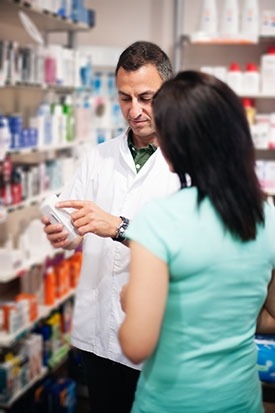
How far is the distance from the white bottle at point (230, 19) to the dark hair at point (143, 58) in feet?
9.26

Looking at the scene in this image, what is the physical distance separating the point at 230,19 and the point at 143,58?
2.96m

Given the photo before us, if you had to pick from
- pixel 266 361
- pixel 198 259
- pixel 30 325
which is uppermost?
pixel 198 259

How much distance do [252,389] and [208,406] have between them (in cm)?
14

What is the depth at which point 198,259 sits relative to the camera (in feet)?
4.26

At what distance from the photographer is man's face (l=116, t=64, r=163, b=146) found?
2.01 meters

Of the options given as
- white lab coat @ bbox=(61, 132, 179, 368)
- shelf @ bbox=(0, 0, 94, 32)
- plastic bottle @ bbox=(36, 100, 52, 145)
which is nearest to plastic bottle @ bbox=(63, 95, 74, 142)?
plastic bottle @ bbox=(36, 100, 52, 145)

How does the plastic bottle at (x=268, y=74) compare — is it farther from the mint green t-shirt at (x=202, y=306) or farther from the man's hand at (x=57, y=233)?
the mint green t-shirt at (x=202, y=306)

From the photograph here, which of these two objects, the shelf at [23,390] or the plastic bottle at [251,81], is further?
the plastic bottle at [251,81]

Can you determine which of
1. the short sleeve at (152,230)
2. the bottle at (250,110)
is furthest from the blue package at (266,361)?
the bottle at (250,110)

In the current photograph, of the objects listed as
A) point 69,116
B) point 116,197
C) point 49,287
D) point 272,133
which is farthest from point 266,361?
point 272,133

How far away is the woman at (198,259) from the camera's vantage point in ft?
4.21

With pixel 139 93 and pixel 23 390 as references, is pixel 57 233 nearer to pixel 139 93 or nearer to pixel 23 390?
pixel 139 93

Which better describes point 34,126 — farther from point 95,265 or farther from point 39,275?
point 95,265

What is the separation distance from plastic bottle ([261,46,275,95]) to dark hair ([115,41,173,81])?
2.88 m
